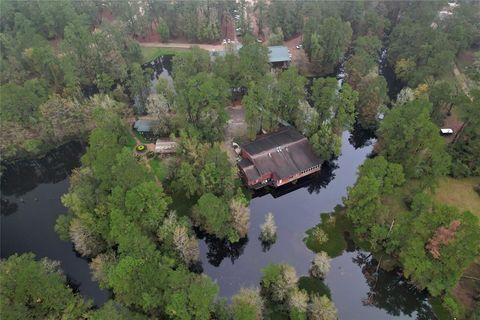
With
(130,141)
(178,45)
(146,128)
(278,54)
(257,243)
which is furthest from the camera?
(178,45)

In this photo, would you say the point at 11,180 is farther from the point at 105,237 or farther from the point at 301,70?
the point at 301,70

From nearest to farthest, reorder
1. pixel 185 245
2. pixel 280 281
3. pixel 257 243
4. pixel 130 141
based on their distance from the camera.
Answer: pixel 280 281
pixel 185 245
pixel 257 243
pixel 130 141

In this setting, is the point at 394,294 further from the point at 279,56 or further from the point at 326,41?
the point at 279,56

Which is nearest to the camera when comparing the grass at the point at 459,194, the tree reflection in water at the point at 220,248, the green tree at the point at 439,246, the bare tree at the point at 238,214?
the green tree at the point at 439,246

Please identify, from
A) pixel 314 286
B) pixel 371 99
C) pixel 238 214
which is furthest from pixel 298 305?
pixel 371 99

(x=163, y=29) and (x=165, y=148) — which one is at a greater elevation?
(x=163, y=29)

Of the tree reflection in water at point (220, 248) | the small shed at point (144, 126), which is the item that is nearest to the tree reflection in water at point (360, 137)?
the tree reflection in water at point (220, 248)

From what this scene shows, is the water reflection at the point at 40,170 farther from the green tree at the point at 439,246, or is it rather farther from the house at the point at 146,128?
the green tree at the point at 439,246
